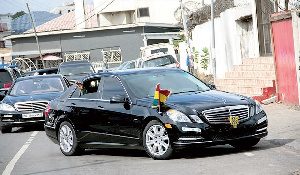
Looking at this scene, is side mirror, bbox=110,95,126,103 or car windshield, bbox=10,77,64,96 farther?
car windshield, bbox=10,77,64,96

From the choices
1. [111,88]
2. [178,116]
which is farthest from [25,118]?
[178,116]

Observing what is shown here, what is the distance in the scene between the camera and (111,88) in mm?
12641

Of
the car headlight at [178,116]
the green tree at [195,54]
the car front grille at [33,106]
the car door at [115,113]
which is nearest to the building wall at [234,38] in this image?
the green tree at [195,54]

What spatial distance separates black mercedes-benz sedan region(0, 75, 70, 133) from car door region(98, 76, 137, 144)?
22.8ft

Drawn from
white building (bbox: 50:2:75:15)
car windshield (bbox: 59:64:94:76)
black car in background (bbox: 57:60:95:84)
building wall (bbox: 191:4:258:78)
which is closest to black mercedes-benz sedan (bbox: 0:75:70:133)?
building wall (bbox: 191:4:258:78)

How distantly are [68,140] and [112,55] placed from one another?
5063 cm

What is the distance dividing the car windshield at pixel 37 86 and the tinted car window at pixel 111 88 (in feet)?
25.8

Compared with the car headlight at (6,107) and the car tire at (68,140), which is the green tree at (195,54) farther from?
the car tire at (68,140)

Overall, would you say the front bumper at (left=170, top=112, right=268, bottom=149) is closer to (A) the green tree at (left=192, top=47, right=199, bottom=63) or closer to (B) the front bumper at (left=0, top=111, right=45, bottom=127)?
(B) the front bumper at (left=0, top=111, right=45, bottom=127)

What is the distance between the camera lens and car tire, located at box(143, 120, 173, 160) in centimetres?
1117

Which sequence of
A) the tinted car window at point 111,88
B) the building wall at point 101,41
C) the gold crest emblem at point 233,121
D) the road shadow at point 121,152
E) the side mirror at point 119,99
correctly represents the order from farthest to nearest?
the building wall at point 101,41
the road shadow at point 121,152
the tinted car window at point 111,88
the side mirror at point 119,99
the gold crest emblem at point 233,121

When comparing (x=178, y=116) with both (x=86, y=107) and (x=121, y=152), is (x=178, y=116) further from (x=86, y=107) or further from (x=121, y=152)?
(x=121, y=152)

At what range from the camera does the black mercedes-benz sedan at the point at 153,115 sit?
11047 millimetres

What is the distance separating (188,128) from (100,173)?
1.53m
